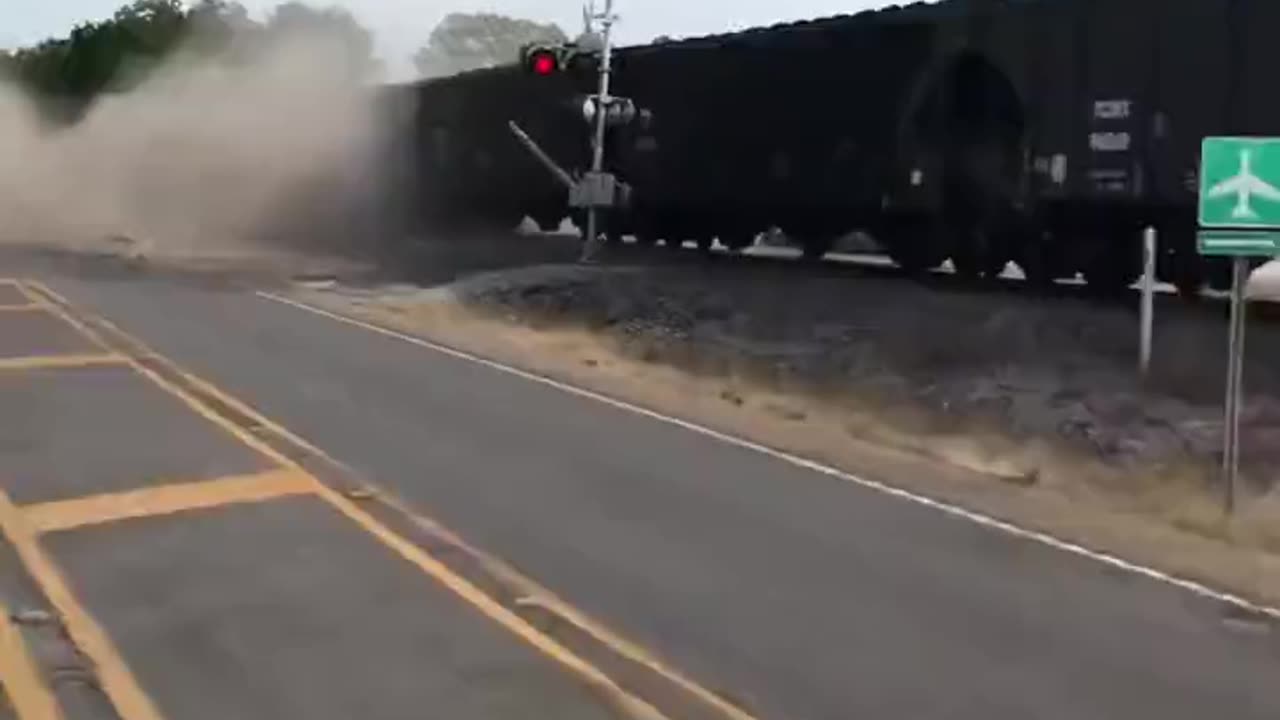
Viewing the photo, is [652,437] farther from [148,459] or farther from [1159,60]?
[1159,60]

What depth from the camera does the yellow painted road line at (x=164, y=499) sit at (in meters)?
10.5

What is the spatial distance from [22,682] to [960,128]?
21.0 m

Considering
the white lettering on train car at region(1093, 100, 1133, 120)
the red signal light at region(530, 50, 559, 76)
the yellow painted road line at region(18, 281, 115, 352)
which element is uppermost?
the red signal light at region(530, 50, 559, 76)

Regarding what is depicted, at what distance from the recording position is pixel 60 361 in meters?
19.1

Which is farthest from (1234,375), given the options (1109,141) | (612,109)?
(612,109)

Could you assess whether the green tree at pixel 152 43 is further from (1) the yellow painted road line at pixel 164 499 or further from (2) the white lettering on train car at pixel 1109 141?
(1) the yellow painted road line at pixel 164 499

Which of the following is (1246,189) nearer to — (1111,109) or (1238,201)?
(1238,201)

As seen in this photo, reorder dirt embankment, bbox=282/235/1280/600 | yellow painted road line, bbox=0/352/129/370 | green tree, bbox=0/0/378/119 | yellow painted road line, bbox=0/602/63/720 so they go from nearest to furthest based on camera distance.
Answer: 1. yellow painted road line, bbox=0/602/63/720
2. dirt embankment, bbox=282/235/1280/600
3. yellow painted road line, bbox=0/352/129/370
4. green tree, bbox=0/0/378/119

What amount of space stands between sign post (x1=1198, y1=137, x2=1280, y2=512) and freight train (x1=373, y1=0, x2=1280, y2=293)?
312 inches

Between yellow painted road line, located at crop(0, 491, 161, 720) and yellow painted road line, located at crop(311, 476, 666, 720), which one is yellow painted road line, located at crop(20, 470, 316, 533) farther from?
yellow painted road line, located at crop(311, 476, 666, 720)

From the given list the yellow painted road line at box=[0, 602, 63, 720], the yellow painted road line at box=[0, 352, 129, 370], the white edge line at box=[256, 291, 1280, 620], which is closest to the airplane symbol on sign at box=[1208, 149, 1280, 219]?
the white edge line at box=[256, 291, 1280, 620]

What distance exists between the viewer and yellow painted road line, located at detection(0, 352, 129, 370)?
1861 cm

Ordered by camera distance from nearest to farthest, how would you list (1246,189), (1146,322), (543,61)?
(1246,189) → (1146,322) → (543,61)

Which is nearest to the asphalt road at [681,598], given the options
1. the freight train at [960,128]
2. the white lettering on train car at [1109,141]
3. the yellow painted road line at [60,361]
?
the yellow painted road line at [60,361]
